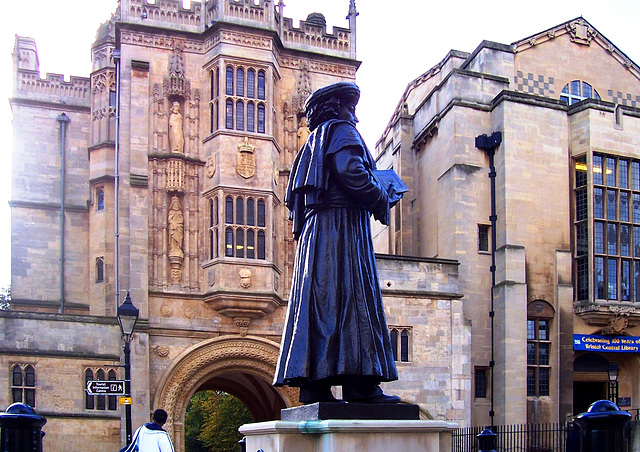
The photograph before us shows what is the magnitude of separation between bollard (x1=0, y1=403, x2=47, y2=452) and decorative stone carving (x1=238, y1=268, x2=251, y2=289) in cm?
2078

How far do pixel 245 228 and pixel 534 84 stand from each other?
477 inches

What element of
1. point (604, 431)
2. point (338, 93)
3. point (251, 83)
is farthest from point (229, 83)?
point (604, 431)

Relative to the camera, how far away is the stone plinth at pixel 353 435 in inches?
239

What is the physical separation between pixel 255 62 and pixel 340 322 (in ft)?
72.7

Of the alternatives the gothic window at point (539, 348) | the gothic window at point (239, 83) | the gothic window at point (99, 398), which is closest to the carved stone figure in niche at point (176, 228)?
the gothic window at point (239, 83)

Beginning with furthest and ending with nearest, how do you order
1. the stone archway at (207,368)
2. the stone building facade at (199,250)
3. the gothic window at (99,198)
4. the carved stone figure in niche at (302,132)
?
the gothic window at (99,198) < the carved stone figure in niche at (302,132) < the stone archway at (207,368) < the stone building facade at (199,250)

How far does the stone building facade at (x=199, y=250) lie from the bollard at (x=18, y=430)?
19471 millimetres

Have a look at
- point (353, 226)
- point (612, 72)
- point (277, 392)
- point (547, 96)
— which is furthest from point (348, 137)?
point (612, 72)

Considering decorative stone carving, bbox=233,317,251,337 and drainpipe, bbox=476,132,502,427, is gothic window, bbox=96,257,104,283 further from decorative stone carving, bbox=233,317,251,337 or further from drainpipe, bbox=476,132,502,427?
drainpipe, bbox=476,132,502,427

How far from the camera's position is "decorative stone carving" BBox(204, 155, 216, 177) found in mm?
27172

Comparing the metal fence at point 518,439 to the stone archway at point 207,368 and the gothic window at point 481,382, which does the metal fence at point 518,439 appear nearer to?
the gothic window at point 481,382

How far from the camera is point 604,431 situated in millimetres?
4512

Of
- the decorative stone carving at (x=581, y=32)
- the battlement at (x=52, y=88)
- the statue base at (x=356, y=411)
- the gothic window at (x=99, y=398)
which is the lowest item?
the gothic window at (x=99, y=398)

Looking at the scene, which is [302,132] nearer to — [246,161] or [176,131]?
[246,161]
